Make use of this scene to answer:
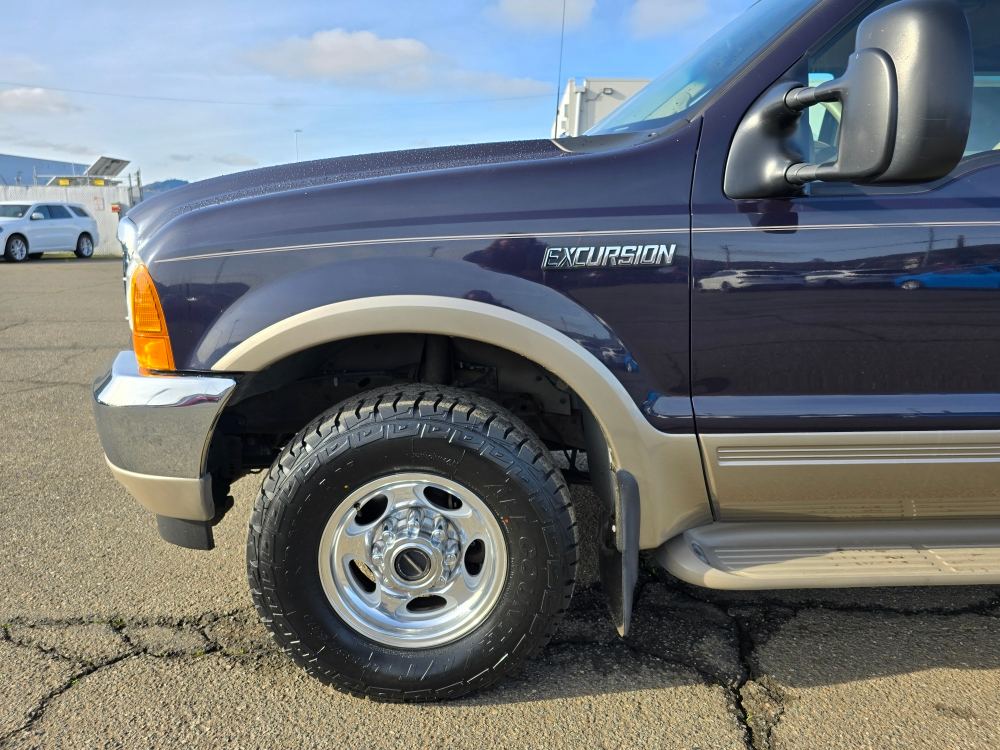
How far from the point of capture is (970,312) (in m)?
1.93

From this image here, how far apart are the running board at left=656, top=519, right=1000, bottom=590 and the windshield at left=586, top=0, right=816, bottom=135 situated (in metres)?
1.18

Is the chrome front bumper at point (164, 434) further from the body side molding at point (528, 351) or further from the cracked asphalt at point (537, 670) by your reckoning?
the cracked asphalt at point (537, 670)

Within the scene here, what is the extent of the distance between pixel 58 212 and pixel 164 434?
2057 cm

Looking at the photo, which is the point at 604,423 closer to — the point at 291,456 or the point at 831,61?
the point at 291,456

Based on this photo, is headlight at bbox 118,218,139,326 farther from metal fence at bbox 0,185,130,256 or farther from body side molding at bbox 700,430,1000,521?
metal fence at bbox 0,185,130,256

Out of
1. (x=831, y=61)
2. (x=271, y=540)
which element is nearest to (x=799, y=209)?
(x=831, y=61)

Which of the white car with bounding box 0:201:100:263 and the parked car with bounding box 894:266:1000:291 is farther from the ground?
the parked car with bounding box 894:266:1000:291

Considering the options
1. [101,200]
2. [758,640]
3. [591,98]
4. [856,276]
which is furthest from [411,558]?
[101,200]

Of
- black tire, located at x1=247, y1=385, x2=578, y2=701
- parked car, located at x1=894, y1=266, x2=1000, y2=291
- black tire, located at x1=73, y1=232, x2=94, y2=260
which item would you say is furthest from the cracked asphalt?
black tire, located at x1=73, y1=232, x2=94, y2=260

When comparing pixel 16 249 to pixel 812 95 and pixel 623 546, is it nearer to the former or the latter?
pixel 623 546

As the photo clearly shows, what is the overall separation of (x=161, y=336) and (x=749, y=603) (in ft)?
6.85

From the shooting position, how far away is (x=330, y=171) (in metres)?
2.23

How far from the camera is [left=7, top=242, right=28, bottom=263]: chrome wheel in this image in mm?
18031

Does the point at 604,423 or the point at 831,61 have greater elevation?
the point at 831,61
